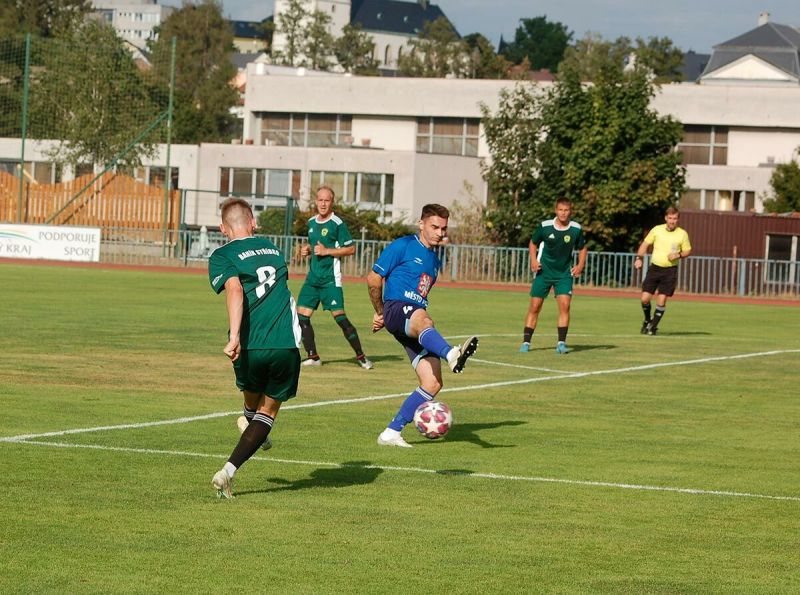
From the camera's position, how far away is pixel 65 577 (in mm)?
6828

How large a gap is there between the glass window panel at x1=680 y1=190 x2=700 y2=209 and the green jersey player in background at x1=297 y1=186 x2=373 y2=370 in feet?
178

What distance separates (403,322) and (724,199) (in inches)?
2372

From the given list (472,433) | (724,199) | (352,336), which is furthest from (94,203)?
(472,433)

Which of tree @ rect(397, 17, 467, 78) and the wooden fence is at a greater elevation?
tree @ rect(397, 17, 467, 78)

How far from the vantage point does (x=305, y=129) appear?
3022 inches

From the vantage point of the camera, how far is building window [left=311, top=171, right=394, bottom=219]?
66938 millimetres

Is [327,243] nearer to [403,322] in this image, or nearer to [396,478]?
[403,322]

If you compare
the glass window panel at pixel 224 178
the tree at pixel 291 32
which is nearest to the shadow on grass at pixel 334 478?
the glass window panel at pixel 224 178

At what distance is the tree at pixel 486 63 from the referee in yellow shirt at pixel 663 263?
95.1m

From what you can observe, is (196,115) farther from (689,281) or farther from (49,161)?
(689,281)

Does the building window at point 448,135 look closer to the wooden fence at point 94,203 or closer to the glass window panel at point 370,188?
the glass window panel at point 370,188

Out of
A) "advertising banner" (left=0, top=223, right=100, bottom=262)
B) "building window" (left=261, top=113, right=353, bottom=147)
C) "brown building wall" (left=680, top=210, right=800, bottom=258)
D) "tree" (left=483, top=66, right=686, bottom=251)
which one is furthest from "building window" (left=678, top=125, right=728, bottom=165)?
"advertising banner" (left=0, top=223, right=100, bottom=262)

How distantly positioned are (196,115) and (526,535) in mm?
107748

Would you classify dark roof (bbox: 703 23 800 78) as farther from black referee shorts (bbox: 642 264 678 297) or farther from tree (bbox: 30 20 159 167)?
black referee shorts (bbox: 642 264 678 297)
